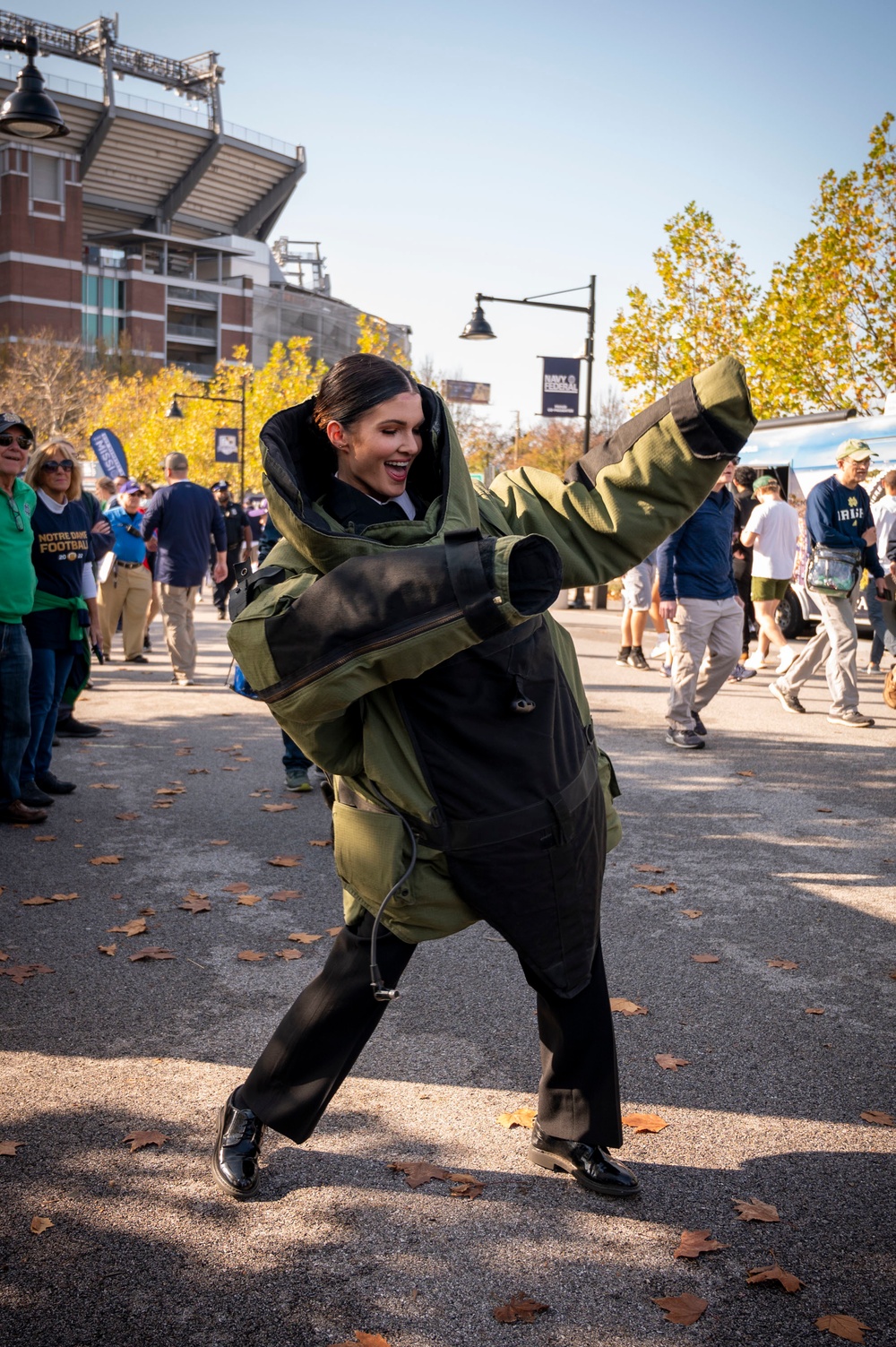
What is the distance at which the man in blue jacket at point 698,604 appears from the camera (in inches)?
331

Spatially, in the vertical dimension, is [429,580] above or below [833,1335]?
above

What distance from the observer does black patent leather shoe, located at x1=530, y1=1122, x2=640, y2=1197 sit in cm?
289

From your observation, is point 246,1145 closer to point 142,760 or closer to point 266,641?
point 266,641

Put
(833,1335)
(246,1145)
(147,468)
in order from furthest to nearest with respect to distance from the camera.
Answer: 1. (147,468)
2. (246,1145)
3. (833,1335)

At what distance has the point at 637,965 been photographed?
14.7ft

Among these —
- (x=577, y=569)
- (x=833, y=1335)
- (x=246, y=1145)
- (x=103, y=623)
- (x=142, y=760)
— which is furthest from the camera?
(x=103, y=623)

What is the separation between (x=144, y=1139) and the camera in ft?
10.4

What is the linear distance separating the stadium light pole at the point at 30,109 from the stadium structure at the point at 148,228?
72510 mm

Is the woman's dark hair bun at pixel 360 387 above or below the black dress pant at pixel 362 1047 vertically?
above

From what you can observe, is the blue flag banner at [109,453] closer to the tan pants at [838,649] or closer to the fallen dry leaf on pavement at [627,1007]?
the tan pants at [838,649]

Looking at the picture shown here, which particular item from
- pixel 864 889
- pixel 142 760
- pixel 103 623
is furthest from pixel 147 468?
pixel 864 889

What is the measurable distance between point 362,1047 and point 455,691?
0.99m

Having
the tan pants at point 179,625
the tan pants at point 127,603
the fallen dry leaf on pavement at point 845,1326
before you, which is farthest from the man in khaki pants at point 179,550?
the fallen dry leaf on pavement at point 845,1326

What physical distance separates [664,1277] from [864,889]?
3.19 metres
